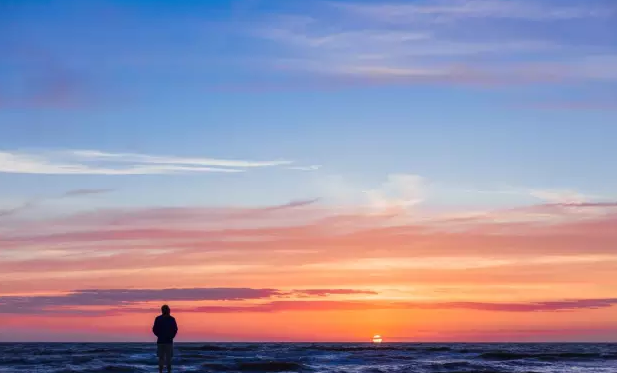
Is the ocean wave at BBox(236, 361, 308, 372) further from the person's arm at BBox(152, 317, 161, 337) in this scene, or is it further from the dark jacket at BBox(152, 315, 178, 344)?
the person's arm at BBox(152, 317, 161, 337)

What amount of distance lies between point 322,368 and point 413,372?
17.8 feet

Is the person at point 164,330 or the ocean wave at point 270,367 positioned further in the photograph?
the ocean wave at point 270,367

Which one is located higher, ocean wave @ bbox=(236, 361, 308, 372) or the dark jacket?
the dark jacket

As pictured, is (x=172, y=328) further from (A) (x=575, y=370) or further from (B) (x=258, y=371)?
(A) (x=575, y=370)

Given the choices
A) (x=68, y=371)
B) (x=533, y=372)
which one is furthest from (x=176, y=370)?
(x=533, y=372)

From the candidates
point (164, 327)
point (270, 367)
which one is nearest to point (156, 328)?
point (164, 327)

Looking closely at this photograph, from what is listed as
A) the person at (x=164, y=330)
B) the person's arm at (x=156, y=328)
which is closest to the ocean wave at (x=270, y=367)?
the person at (x=164, y=330)

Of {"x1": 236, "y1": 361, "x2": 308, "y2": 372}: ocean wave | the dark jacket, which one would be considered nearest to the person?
the dark jacket

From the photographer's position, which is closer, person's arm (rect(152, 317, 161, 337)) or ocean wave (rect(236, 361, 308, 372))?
person's arm (rect(152, 317, 161, 337))

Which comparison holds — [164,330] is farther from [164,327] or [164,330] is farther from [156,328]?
[156,328]

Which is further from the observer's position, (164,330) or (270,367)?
(270,367)

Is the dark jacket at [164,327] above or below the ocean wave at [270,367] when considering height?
above

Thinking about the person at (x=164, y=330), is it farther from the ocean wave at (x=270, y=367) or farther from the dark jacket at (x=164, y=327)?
the ocean wave at (x=270, y=367)

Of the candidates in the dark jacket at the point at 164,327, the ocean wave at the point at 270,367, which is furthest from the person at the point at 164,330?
the ocean wave at the point at 270,367
